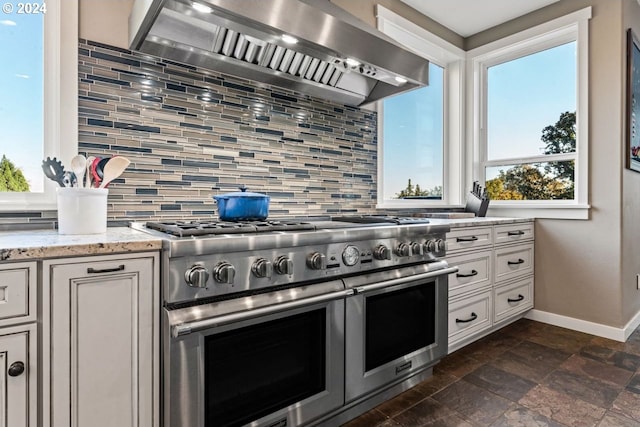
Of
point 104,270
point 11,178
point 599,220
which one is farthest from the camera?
point 599,220

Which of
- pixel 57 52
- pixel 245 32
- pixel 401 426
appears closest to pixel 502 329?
pixel 401 426

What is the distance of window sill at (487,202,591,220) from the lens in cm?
276

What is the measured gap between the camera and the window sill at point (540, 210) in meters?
2.76

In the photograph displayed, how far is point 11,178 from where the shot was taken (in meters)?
1.46

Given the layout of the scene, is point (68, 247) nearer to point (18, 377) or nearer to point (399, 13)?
point (18, 377)

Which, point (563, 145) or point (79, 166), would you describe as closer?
point (79, 166)

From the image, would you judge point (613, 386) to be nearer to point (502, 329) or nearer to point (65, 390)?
point (502, 329)

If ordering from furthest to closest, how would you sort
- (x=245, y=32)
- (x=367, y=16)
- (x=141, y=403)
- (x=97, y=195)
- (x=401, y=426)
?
(x=367, y=16), (x=401, y=426), (x=245, y=32), (x=97, y=195), (x=141, y=403)

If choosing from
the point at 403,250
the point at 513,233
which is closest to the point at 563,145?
the point at 513,233

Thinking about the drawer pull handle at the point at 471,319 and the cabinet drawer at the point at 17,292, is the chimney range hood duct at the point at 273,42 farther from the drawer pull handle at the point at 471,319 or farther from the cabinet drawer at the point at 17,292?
the drawer pull handle at the point at 471,319

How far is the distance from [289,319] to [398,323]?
0.66m

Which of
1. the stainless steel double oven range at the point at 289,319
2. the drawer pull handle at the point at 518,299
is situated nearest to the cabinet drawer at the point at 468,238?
the stainless steel double oven range at the point at 289,319

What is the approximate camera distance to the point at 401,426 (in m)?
1.60

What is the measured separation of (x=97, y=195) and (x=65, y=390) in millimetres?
644
